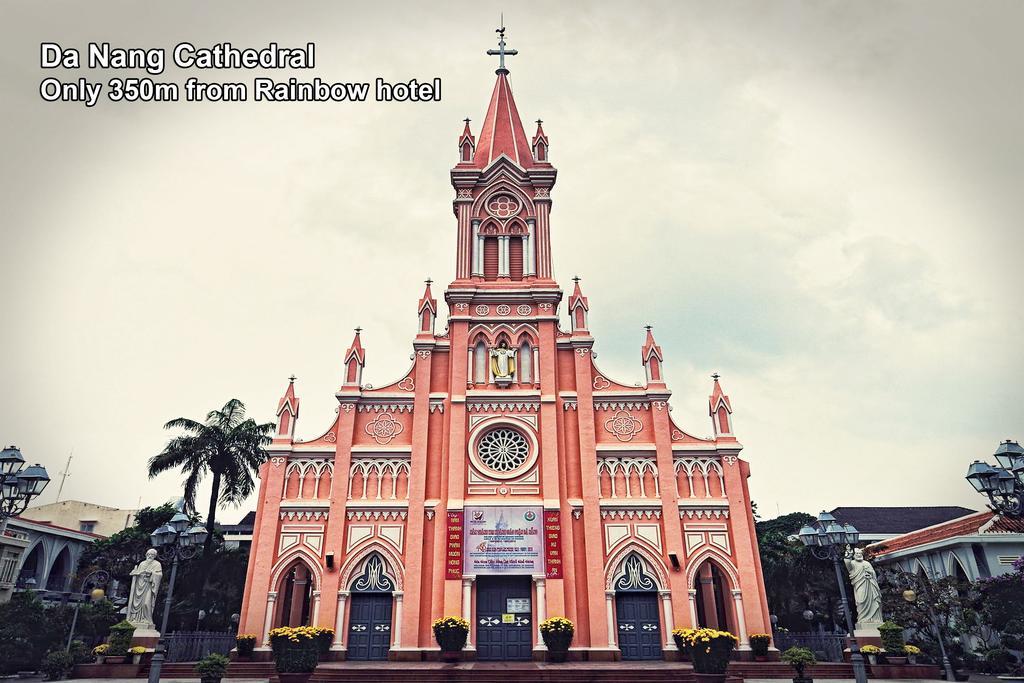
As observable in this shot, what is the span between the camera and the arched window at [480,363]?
26781 mm

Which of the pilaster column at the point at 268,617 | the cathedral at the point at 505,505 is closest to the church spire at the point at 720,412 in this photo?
the cathedral at the point at 505,505

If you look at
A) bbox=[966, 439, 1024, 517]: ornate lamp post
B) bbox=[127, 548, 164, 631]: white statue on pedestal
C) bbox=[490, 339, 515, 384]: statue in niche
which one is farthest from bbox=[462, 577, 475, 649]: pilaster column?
bbox=[966, 439, 1024, 517]: ornate lamp post

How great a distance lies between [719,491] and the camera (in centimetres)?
2472

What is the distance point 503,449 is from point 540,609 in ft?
20.3

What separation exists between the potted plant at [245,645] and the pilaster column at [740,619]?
1719 centimetres

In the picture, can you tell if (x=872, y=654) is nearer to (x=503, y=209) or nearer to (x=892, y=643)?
(x=892, y=643)

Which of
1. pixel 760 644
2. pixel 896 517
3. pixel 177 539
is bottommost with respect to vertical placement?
pixel 760 644

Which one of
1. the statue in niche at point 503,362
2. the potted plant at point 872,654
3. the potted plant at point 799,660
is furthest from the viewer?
the statue in niche at point 503,362

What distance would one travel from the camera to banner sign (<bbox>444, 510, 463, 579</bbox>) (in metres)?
23.1

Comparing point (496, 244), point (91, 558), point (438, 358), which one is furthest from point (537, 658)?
point (91, 558)

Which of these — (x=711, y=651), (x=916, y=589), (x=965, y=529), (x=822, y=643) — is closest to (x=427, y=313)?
(x=711, y=651)

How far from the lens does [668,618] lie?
22734 millimetres

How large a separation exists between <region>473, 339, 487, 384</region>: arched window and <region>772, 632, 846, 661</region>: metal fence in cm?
1511

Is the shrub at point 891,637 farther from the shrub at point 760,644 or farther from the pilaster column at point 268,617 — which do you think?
the pilaster column at point 268,617
